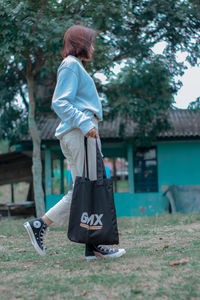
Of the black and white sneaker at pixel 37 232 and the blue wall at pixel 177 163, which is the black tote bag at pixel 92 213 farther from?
Result: the blue wall at pixel 177 163

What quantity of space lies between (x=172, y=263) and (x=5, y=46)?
6.31 m

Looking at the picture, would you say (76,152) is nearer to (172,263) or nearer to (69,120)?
(69,120)

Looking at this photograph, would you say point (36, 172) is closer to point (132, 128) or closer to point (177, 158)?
point (132, 128)

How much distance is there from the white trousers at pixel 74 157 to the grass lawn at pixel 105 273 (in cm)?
37

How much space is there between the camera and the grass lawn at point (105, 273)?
2174 millimetres

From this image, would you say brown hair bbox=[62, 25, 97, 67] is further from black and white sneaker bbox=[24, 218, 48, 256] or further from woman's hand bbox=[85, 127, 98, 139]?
black and white sneaker bbox=[24, 218, 48, 256]

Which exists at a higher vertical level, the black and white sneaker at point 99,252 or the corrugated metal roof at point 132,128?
the corrugated metal roof at point 132,128

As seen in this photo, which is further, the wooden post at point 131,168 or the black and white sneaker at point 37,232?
the wooden post at point 131,168

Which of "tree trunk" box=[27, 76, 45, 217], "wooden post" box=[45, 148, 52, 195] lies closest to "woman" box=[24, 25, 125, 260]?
"tree trunk" box=[27, 76, 45, 217]

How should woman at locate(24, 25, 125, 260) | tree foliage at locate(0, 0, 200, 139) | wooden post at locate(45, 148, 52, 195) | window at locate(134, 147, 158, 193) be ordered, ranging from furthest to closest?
window at locate(134, 147, 158, 193) < wooden post at locate(45, 148, 52, 195) < tree foliage at locate(0, 0, 200, 139) < woman at locate(24, 25, 125, 260)

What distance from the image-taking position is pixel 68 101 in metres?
→ 3.13

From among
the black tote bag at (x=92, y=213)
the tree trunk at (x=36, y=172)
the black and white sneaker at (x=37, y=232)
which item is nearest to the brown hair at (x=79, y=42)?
the black tote bag at (x=92, y=213)

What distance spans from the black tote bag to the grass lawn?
199 millimetres

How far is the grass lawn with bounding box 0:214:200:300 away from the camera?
2.17 metres
